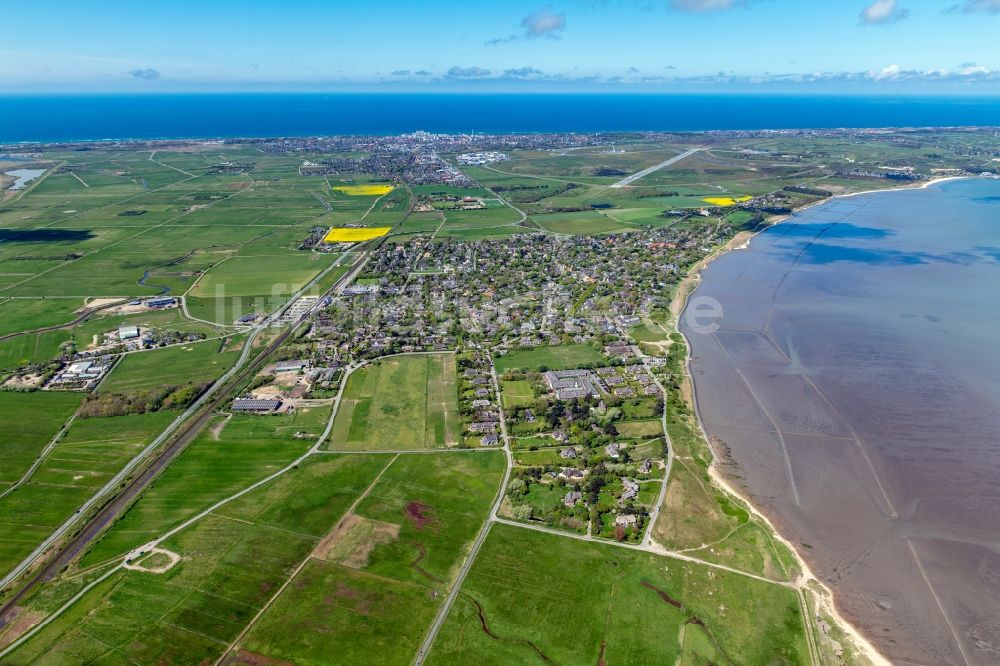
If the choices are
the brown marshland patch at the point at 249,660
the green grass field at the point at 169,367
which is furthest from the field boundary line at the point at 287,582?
the green grass field at the point at 169,367

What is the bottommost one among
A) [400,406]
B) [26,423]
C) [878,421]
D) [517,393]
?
[878,421]

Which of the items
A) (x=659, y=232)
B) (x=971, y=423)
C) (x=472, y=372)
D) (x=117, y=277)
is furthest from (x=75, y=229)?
(x=971, y=423)

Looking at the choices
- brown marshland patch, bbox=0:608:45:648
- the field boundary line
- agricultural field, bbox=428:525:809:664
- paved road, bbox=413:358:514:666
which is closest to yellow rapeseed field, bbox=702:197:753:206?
paved road, bbox=413:358:514:666

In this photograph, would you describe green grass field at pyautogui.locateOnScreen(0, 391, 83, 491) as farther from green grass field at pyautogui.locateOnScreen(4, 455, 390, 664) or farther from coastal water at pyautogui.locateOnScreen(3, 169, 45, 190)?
coastal water at pyautogui.locateOnScreen(3, 169, 45, 190)

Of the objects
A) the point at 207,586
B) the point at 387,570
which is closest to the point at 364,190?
the point at 207,586

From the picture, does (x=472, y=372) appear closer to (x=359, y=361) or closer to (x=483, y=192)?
(x=359, y=361)

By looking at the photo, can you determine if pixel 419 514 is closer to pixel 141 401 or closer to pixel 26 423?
pixel 141 401

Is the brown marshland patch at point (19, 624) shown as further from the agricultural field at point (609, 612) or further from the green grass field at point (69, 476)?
the agricultural field at point (609, 612)
